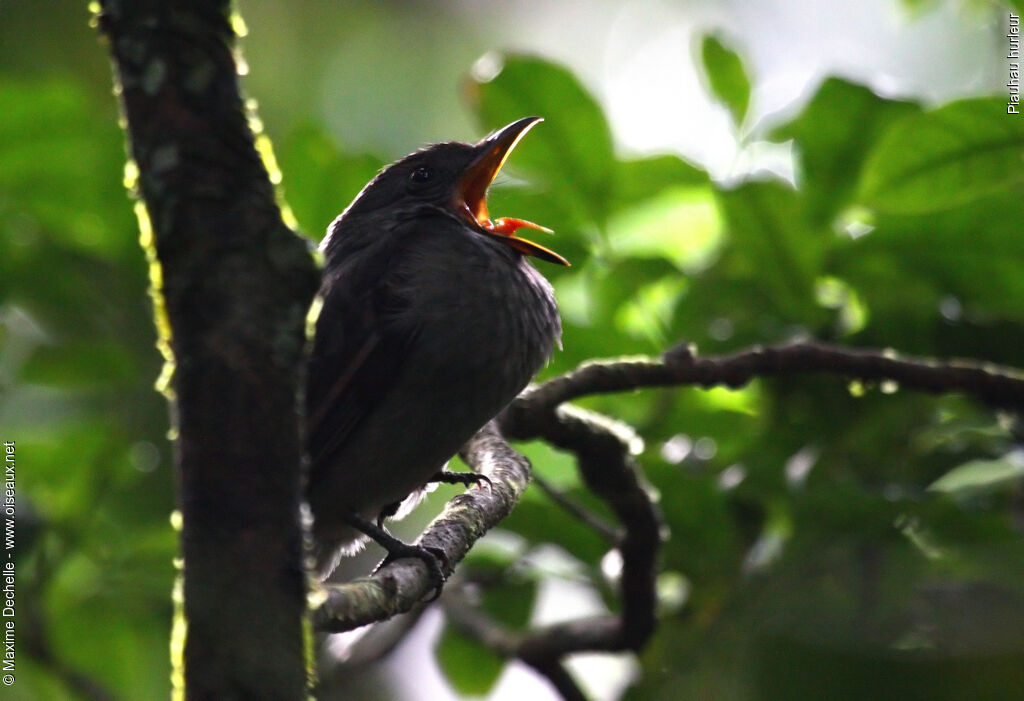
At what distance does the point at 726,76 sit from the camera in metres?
3.36

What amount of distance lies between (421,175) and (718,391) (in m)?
1.18

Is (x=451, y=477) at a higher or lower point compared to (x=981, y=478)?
lower

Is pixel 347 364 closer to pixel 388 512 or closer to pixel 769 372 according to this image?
pixel 388 512

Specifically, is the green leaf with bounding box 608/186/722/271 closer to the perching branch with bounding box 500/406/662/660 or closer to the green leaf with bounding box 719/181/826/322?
the green leaf with bounding box 719/181/826/322

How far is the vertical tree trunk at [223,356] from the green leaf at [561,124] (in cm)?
201

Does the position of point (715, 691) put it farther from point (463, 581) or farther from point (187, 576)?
point (187, 576)

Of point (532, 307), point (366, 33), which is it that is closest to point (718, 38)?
point (532, 307)

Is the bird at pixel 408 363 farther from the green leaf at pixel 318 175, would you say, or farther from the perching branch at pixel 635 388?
the green leaf at pixel 318 175

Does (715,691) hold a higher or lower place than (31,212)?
lower

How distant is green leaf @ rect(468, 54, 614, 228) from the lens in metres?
3.28

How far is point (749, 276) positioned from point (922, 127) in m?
0.65

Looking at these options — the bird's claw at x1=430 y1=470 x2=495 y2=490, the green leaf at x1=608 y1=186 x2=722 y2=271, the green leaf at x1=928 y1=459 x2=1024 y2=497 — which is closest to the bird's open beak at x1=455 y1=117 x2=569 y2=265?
the green leaf at x1=608 y1=186 x2=722 y2=271

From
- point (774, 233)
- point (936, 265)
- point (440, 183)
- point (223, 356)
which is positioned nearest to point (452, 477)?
point (440, 183)

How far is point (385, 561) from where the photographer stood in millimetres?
2475
